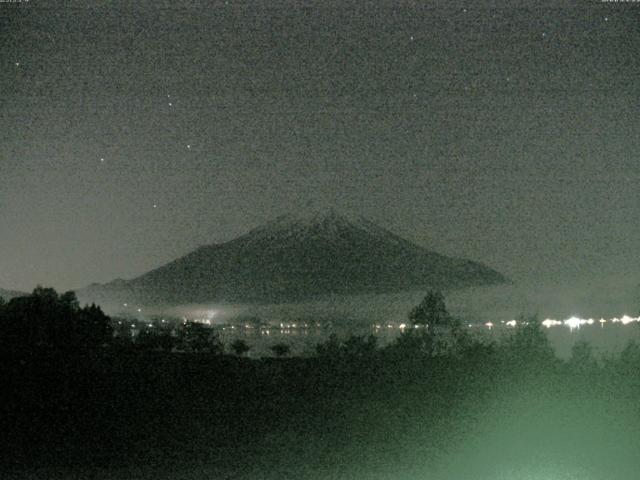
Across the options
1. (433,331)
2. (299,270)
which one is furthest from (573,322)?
(299,270)

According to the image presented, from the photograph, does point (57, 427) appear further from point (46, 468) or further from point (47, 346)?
point (47, 346)

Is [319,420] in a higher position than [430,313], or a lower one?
lower

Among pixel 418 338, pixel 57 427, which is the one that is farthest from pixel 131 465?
pixel 418 338

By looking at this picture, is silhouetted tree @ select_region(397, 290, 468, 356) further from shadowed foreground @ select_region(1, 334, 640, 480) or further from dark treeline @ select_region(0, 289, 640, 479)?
shadowed foreground @ select_region(1, 334, 640, 480)

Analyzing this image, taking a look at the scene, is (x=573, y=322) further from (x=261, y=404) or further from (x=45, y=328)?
(x=45, y=328)

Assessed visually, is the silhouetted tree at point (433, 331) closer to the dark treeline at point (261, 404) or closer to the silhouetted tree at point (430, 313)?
the silhouetted tree at point (430, 313)

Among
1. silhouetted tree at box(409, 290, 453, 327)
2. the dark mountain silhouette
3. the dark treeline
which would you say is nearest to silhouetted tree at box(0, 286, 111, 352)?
the dark treeline
